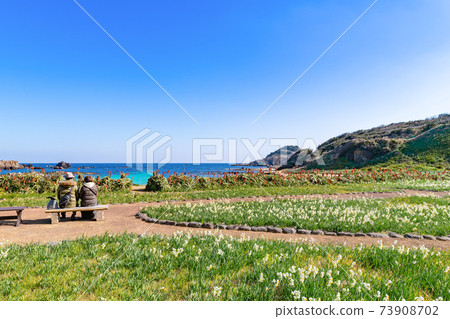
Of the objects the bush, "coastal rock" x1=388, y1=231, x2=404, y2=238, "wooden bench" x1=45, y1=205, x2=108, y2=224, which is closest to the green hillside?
the bush

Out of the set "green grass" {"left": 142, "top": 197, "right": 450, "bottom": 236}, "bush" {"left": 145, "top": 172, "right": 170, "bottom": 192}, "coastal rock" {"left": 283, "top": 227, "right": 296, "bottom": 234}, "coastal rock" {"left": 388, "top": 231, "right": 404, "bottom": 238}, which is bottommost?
"coastal rock" {"left": 388, "top": 231, "right": 404, "bottom": 238}

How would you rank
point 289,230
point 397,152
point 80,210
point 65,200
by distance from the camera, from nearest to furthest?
1. point 289,230
2. point 80,210
3. point 65,200
4. point 397,152

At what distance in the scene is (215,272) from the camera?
3.97 metres

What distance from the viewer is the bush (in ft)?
61.0

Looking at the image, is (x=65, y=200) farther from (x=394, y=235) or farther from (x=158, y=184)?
(x=394, y=235)

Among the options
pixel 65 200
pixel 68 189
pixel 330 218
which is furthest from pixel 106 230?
pixel 330 218

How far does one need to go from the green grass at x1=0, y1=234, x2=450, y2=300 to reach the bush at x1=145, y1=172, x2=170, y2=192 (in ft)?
43.0

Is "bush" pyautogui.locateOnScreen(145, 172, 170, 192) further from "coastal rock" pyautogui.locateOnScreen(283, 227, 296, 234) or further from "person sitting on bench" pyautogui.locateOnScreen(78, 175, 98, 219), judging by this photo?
"coastal rock" pyautogui.locateOnScreen(283, 227, 296, 234)

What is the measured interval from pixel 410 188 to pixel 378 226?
15.5m

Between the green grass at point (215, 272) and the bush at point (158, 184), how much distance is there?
13.1 m

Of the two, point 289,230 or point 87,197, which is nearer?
point 289,230

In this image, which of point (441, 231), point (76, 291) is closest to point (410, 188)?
point (441, 231)

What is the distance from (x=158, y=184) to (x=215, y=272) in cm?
1571
